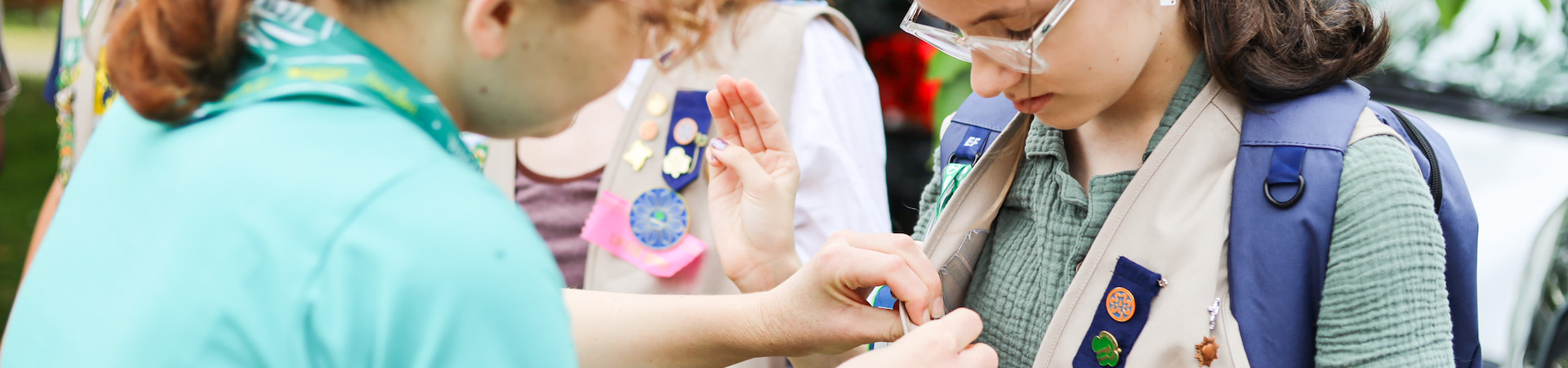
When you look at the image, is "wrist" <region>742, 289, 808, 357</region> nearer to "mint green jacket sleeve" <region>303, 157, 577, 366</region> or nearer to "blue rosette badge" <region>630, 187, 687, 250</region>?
"blue rosette badge" <region>630, 187, 687, 250</region>

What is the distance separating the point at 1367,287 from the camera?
112 centimetres

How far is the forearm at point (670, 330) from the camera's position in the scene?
61.8 inches

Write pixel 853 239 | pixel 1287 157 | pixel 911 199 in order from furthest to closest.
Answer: pixel 911 199 → pixel 853 239 → pixel 1287 157

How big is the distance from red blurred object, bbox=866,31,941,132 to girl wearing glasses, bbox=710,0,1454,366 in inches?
71.3

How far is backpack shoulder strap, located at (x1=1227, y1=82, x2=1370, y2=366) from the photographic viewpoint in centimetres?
116

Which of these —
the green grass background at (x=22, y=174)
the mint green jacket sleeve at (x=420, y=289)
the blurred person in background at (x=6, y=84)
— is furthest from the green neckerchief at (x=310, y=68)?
the green grass background at (x=22, y=174)

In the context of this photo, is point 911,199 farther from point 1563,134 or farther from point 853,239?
point 853,239

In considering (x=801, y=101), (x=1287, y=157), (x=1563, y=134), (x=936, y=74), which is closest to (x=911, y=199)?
(x=936, y=74)

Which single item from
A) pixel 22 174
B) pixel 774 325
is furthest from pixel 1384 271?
pixel 22 174

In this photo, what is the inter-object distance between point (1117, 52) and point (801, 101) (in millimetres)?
863

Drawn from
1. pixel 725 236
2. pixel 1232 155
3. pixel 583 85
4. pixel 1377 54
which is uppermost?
pixel 1377 54

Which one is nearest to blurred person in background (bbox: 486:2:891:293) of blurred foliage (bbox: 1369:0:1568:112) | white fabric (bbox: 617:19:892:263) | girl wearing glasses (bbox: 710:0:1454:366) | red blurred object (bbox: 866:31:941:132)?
white fabric (bbox: 617:19:892:263)

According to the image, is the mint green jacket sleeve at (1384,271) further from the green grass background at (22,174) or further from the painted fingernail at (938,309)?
the green grass background at (22,174)

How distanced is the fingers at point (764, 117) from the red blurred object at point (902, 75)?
159 cm
